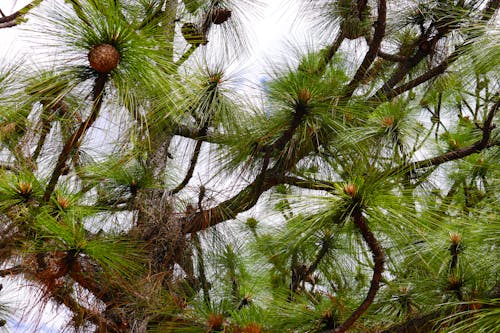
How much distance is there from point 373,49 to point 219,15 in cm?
46

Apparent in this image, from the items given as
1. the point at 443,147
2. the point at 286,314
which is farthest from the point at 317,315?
the point at 443,147

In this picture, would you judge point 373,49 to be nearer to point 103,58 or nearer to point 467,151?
point 467,151

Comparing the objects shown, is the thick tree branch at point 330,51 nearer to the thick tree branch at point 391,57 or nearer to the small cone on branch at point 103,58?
the thick tree branch at point 391,57

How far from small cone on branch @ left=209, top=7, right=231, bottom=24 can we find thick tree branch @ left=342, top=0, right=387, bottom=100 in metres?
0.41

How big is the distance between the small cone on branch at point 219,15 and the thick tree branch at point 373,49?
41 centimetres

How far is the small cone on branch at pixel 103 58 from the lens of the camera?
0.81m

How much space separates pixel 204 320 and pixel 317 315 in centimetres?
23

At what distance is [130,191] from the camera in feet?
4.88

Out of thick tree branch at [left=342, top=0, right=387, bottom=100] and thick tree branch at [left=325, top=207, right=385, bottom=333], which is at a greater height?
thick tree branch at [left=342, top=0, right=387, bottom=100]

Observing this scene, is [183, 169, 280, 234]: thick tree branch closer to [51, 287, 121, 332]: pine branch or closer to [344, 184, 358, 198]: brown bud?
[51, 287, 121, 332]: pine branch

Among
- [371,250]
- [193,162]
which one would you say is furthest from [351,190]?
[193,162]

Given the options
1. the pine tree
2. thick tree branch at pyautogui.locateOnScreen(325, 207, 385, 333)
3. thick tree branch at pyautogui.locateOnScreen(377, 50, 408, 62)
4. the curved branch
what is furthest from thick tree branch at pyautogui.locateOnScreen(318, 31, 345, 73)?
thick tree branch at pyautogui.locateOnScreen(325, 207, 385, 333)

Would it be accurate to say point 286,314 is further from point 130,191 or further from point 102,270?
point 130,191

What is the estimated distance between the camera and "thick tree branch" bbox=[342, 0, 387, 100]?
121cm
